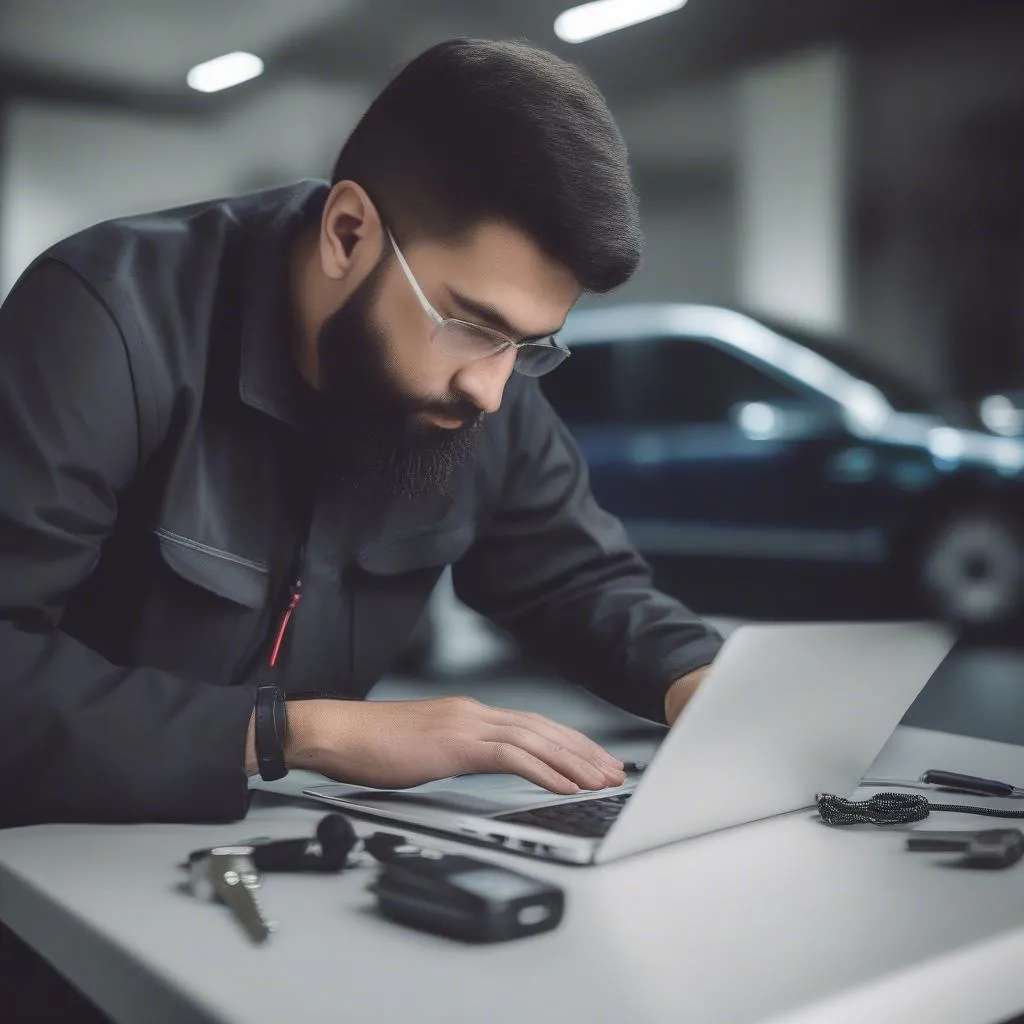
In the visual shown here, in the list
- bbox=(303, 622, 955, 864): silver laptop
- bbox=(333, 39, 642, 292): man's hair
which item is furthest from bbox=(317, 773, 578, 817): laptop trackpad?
bbox=(333, 39, 642, 292): man's hair

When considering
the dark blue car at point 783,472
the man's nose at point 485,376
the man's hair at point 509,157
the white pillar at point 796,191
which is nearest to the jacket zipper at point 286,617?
the man's nose at point 485,376

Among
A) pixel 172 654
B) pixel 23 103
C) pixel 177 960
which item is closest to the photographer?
pixel 177 960

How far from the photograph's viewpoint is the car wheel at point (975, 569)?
4.96 m

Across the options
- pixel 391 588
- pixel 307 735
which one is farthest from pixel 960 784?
pixel 391 588

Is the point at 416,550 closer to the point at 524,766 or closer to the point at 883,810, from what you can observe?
the point at 524,766

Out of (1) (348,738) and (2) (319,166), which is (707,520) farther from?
(1) (348,738)

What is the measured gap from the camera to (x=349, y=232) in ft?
4.28

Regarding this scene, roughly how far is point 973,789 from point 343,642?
67cm

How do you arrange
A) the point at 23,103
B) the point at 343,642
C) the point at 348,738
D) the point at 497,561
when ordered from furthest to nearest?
the point at 23,103, the point at 497,561, the point at 343,642, the point at 348,738

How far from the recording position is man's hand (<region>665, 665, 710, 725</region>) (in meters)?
1.27

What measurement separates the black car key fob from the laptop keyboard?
15 centimetres

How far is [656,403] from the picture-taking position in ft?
17.2

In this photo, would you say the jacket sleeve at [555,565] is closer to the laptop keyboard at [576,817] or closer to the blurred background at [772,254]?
the laptop keyboard at [576,817]

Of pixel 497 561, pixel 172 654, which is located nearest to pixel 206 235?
pixel 172 654
